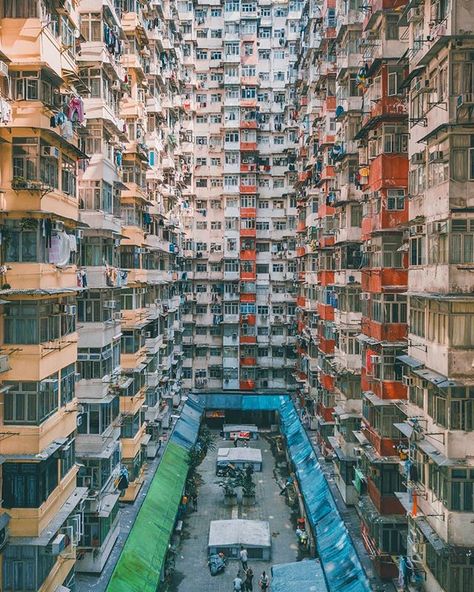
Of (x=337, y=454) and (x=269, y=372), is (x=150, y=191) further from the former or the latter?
(x=269, y=372)

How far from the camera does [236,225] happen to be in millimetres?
57125

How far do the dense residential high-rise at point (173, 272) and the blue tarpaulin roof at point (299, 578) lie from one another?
2.34 metres

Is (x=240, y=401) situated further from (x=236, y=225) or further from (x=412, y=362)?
(x=412, y=362)

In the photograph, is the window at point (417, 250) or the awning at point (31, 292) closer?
the awning at point (31, 292)

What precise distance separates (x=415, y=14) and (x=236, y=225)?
1496 inches

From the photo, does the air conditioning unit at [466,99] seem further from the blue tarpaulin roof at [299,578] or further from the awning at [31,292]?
the blue tarpaulin roof at [299,578]

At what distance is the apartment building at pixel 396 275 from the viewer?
16.2 meters

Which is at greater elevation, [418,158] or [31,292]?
[418,158]

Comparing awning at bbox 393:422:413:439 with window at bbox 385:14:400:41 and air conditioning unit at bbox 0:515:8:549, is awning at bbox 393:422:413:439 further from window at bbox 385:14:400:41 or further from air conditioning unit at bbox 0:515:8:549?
window at bbox 385:14:400:41

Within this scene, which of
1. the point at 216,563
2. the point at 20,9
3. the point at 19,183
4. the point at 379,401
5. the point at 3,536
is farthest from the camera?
the point at 216,563

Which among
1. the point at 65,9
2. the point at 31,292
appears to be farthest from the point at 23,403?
the point at 65,9

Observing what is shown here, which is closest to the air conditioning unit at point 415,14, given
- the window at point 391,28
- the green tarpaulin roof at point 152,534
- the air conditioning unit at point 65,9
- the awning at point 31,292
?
Answer: the window at point 391,28

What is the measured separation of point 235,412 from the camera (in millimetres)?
56188

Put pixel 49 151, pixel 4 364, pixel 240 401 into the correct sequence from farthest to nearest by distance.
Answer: pixel 240 401 → pixel 49 151 → pixel 4 364
